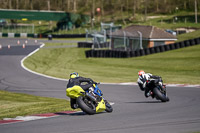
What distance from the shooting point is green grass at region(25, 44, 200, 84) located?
91.5ft

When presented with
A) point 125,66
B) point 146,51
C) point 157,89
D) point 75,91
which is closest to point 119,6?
point 146,51

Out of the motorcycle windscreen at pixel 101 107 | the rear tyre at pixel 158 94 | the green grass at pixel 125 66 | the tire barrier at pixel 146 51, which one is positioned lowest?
the green grass at pixel 125 66

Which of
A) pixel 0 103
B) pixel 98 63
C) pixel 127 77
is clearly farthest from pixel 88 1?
pixel 0 103

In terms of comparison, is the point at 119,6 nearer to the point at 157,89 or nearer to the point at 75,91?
the point at 157,89

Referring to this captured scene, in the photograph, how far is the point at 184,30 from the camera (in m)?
69.1

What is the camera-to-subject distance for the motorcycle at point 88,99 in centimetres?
1151

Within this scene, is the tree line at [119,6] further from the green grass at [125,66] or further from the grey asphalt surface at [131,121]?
the grey asphalt surface at [131,121]

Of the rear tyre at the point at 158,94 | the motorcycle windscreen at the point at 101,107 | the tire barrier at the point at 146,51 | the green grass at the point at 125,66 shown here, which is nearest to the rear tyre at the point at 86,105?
the motorcycle windscreen at the point at 101,107

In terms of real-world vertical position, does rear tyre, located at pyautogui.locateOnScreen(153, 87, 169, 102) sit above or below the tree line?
below

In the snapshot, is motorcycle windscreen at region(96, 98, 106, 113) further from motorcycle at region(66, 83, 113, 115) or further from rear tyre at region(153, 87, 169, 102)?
rear tyre at region(153, 87, 169, 102)

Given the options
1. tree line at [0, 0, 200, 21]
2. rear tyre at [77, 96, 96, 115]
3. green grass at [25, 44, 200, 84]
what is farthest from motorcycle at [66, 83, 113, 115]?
tree line at [0, 0, 200, 21]

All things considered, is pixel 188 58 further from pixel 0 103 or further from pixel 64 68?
pixel 0 103

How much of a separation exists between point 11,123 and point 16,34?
7204cm

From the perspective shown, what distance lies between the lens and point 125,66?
114 feet
